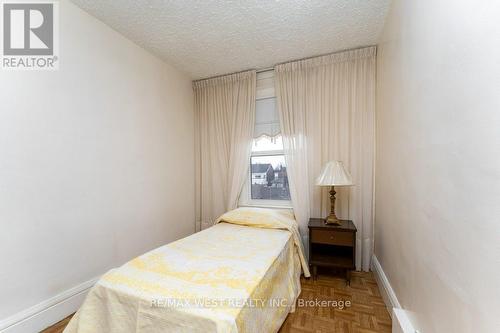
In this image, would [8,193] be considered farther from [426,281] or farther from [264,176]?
[426,281]

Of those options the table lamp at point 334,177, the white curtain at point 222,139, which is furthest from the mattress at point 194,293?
the white curtain at point 222,139

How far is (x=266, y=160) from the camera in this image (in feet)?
9.90

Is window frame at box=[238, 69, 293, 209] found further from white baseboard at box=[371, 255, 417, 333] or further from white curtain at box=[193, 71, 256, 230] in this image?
white baseboard at box=[371, 255, 417, 333]

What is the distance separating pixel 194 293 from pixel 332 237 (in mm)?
1602

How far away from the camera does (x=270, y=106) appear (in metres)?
2.96

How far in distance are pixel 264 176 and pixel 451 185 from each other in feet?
7.35

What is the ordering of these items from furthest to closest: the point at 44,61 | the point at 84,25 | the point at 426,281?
the point at 84,25
the point at 44,61
the point at 426,281

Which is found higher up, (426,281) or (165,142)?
(165,142)

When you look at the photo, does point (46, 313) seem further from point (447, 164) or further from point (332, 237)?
point (447, 164)

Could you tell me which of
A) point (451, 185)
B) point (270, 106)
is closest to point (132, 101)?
Answer: point (270, 106)

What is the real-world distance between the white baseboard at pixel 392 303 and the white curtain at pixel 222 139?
1.82m

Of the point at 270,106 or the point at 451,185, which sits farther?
the point at 270,106

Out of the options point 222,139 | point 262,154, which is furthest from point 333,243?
point 222,139

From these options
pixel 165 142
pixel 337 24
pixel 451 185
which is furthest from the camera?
pixel 165 142
